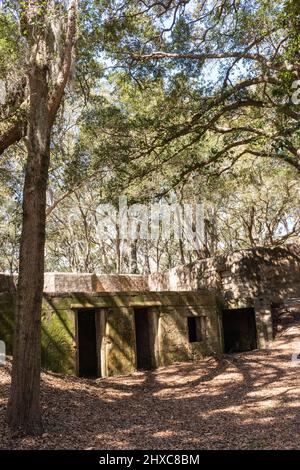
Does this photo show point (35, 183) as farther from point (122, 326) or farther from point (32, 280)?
point (122, 326)

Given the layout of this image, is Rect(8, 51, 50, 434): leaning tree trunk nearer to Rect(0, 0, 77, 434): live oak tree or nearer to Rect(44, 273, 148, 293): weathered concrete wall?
Rect(0, 0, 77, 434): live oak tree

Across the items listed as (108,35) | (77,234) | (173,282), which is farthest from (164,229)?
(108,35)

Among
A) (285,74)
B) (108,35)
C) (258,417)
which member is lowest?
(258,417)

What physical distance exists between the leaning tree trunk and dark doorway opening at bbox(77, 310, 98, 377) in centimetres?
791

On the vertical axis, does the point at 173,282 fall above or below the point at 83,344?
above

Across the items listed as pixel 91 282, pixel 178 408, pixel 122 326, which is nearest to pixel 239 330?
pixel 122 326

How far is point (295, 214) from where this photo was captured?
25.3m

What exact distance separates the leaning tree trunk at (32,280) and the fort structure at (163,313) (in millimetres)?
4467

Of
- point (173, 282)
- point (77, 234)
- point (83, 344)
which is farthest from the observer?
point (77, 234)

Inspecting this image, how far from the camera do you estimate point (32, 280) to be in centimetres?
554

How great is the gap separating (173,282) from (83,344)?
4654mm

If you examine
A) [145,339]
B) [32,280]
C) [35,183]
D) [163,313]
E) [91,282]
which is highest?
[35,183]

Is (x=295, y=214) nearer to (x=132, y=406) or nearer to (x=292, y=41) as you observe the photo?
(x=292, y=41)

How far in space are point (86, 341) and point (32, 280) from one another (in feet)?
27.8
